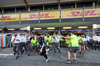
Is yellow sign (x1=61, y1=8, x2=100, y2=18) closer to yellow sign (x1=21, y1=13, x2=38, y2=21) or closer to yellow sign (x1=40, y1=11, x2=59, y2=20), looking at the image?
yellow sign (x1=40, y1=11, x2=59, y2=20)

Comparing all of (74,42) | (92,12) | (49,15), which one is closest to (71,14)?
(92,12)

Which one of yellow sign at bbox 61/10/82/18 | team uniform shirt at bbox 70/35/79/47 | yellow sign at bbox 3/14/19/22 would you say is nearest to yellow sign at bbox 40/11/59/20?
yellow sign at bbox 61/10/82/18

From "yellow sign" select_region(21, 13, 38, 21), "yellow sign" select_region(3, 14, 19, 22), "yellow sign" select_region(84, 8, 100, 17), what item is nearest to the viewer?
"yellow sign" select_region(84, 8, 100, 17)

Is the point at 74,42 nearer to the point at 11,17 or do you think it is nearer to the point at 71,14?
the point at 71,14

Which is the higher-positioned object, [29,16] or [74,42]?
[29,16]

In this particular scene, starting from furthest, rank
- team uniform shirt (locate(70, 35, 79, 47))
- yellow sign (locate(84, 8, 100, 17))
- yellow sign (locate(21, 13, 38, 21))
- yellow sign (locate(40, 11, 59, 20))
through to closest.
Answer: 1. yellow sign (locate(21, 13, 38, 21))
2. yellow sign (locate(40, 11, 59, 20))
3. yellow sign (locate(84, 8, 100, 17))
4. team uniform shirt (locate(70, 35, 79, 47))

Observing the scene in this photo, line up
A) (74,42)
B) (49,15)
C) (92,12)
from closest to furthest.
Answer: (74,42)
(92,12)
(49,15)

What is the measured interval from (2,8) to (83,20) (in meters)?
17.1

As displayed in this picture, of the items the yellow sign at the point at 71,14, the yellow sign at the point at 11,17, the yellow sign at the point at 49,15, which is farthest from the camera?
the yellow sign at the point at 11,17

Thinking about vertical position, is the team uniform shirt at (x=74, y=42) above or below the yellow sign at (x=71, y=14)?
below

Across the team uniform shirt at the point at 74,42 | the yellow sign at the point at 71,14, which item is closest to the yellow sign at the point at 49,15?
the yellow sign at the point at 71,14

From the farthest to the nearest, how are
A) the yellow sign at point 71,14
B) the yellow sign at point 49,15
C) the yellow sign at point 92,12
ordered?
the yellow sign at point 49,15 → the yellow sign at point 71,14 → the yellow sign at point 92,12

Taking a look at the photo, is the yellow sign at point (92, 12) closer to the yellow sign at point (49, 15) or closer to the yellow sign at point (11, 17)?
the yellow sign at point (49, 15)

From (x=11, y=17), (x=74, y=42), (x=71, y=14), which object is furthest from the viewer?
(x=11, y=17)
